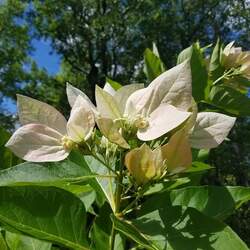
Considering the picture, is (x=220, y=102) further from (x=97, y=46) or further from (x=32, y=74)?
(x=32, y=74)

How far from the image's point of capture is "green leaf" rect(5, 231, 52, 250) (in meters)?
0.77


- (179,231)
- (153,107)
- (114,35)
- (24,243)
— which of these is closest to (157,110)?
(153,107)

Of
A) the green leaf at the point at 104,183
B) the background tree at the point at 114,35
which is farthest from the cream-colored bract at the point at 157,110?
the background tree at the point at 114,35

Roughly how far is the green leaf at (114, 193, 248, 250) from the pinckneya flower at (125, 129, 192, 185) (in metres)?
0.06

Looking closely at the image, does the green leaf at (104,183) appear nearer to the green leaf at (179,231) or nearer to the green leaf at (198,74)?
the green leaf at (179,231)

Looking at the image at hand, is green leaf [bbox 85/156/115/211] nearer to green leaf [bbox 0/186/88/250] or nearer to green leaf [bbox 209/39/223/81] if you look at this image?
green leaf [bbox 0/186/88/250]

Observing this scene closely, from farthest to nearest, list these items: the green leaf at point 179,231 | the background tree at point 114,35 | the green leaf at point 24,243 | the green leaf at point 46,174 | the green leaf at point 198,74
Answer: the background tree at point 114,35 < the green leaf at point 198,74 < the green leaf at point 24,243 < the green leaf at point 46,174 < the green leaf at point 179,231

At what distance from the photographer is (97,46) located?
14.7 meters

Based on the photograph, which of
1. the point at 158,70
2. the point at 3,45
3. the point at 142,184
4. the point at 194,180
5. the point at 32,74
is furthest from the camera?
the point at 32,74

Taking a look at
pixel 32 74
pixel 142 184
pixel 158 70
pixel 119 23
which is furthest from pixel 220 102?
pixel 32 74

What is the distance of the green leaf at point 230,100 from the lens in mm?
958

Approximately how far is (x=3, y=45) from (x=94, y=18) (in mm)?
2775

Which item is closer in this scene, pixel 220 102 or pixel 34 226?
pixel 34 226

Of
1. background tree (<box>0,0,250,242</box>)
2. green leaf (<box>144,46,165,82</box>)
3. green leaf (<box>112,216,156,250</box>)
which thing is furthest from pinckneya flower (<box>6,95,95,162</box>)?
background tree (<box>0,0,250,242</box>)
